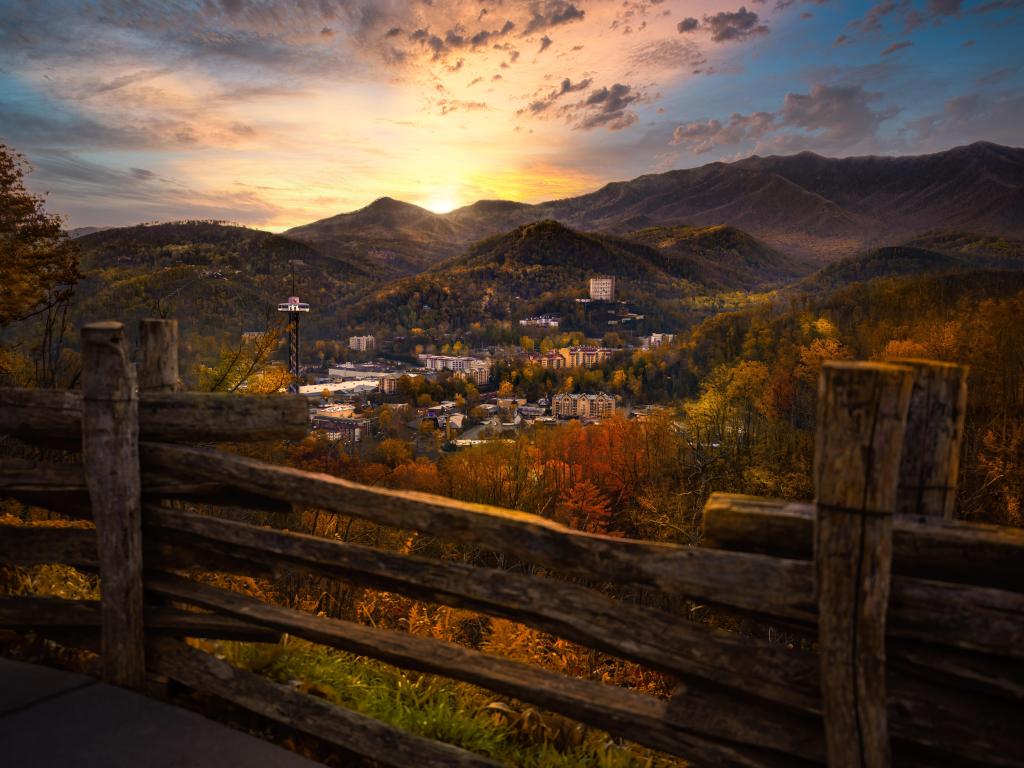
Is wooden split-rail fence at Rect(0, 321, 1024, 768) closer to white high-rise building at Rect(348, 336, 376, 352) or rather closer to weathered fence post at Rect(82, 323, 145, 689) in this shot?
weathered fence post at Rect(82, 323, 145, 689)

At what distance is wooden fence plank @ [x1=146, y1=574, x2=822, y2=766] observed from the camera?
201 cm

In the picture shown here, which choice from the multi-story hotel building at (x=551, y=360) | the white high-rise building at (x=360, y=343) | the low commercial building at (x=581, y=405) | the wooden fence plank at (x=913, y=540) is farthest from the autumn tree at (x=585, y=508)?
the white high-rise building at (x=360, y=343)

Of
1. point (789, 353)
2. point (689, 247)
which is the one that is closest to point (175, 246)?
point (789, 353)

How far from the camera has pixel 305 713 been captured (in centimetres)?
250

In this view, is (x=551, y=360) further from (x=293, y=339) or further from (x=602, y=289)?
(x=602, y=289)

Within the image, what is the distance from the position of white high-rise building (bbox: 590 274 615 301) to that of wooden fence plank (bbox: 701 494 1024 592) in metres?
129

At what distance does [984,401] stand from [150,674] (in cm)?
4080

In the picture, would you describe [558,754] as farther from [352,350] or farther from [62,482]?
[352,350]

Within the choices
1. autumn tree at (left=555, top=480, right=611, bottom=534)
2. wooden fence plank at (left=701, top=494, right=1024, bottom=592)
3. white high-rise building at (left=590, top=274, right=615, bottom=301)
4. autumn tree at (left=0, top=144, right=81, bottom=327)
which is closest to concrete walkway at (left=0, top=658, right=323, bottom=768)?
wooden fence plank at (left=701, top=494, right=1024, bottom=592)

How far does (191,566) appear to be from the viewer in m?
2.88

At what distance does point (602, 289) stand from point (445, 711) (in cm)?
13425

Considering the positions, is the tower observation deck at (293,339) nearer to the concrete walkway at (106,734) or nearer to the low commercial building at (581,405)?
the low commercial building at (581,405)

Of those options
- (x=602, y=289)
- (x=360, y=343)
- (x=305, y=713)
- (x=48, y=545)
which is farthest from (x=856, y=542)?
(x=602, y=289)

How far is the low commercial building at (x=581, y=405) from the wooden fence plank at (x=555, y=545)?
212 feet
